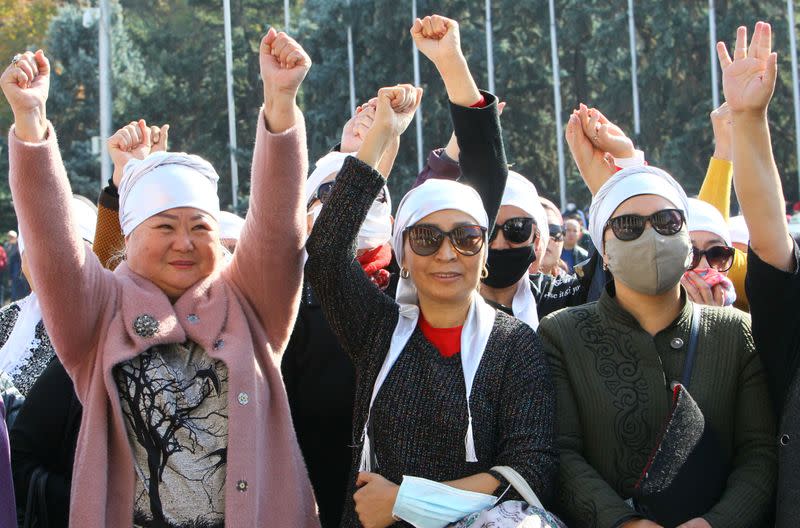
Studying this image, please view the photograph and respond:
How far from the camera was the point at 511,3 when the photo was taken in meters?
40.6

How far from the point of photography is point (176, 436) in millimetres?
3602

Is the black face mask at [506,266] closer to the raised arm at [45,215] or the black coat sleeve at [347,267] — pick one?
the black coat sleeve at [347,267]

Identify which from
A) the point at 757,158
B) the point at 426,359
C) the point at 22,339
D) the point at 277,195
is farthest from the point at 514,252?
the point at 22,339

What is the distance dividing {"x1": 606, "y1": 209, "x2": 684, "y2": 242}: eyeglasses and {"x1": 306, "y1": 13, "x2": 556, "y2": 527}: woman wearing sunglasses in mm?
476

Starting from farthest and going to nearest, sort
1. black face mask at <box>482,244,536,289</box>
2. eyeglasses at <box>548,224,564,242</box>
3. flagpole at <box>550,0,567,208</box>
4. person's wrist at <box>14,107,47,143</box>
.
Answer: flagpole at <box>550,0,567,208</box> → eyeglasses at <box>548,224,564,242</box> → black face mask at <box>482,244,536,289</box> → person's wrist at <box>14,107,47,143</box>

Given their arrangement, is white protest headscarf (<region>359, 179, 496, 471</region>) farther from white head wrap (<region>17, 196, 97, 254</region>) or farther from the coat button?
white head wrap (<region>17, 196, 97, 254</region>)

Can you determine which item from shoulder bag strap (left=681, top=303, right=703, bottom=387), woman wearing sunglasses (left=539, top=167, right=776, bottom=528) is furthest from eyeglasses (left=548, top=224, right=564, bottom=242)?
shoulder bag strap (left=681, top=303, right=703, bottom=387)

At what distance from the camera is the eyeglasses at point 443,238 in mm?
3852

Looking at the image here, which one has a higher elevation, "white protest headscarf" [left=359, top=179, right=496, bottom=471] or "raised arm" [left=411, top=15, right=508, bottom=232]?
"raised arm" [left=411, top=15, right=508, bottom=232]

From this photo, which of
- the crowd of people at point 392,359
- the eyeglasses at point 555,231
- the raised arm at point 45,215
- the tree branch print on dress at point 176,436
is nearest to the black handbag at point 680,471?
the crowd of people at point 392,359

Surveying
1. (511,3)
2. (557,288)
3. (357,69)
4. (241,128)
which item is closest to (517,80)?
(511,3)

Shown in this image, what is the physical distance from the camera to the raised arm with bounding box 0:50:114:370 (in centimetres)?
348

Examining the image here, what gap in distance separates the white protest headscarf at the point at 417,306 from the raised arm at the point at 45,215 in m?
1.01

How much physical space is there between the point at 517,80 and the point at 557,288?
119ft
